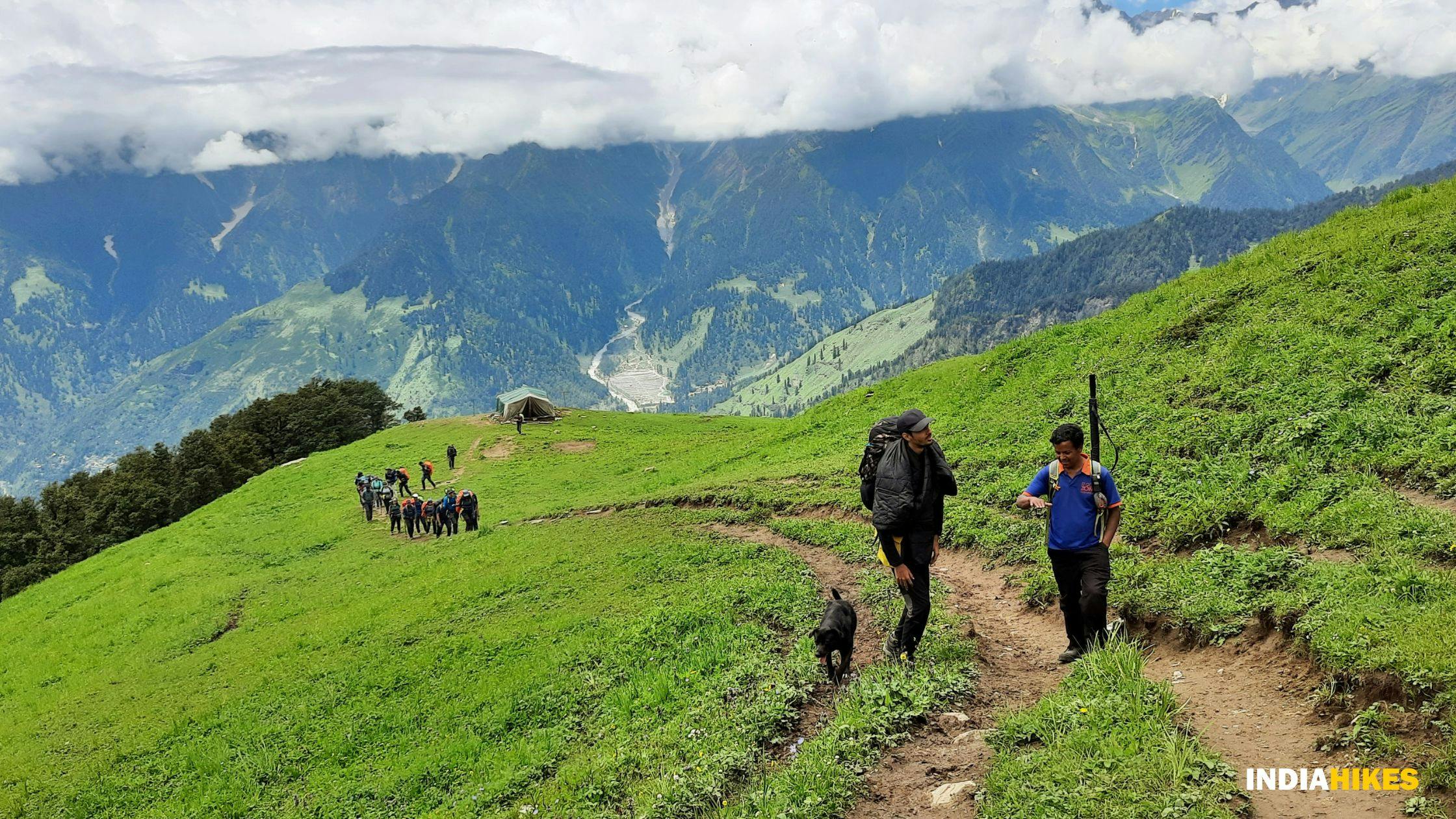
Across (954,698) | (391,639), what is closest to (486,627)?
(391,639)

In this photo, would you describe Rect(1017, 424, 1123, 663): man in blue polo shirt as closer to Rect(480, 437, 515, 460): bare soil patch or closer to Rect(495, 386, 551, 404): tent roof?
Rect(480, 437, 515, 460): bare soil patch

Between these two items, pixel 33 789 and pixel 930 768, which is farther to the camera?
pixel 33 789

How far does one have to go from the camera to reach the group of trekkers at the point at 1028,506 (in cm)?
A: 1038

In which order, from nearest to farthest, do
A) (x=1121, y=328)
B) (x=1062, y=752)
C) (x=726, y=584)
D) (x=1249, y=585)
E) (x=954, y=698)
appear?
(x=1062, y=752)
(x=954, y=698)
(x=1249, y=585)
(x=726, y=584)
(x=1121, y=328)

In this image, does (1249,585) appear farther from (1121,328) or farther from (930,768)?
(1121,328)

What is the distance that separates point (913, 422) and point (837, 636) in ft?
11.0

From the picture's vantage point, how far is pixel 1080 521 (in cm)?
Answer: 1044

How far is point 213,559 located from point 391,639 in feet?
88.5

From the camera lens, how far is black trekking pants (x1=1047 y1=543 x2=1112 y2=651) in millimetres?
10391

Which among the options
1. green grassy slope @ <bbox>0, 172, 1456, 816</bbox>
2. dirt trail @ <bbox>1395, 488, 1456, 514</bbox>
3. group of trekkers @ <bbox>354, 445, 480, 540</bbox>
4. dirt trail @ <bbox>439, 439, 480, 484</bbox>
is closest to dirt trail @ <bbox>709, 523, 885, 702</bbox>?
green grassy slope @ <bbox>0, 172, 1456, 816</bbox>

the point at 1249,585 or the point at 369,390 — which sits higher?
the point at 369,390

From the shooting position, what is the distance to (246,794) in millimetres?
13711

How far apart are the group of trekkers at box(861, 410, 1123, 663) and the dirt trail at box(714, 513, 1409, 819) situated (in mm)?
986

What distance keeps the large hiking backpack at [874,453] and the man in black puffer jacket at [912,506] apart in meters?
0.13
